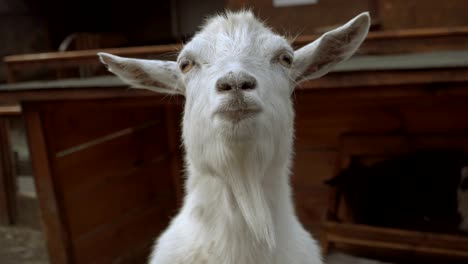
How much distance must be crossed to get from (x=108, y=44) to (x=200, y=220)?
4878 millimetres

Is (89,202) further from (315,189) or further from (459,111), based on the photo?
(459,111)

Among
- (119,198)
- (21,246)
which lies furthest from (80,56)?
(21,246)

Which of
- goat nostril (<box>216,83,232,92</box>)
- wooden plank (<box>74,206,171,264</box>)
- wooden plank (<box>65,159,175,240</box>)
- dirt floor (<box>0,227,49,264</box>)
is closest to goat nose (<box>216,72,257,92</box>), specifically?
goat nostril (<box>216,83,232,92</box>)

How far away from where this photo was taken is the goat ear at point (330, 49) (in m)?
2.26

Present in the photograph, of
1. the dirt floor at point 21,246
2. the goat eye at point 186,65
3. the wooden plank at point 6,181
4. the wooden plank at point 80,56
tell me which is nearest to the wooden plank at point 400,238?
the wooden plank at point 80,56

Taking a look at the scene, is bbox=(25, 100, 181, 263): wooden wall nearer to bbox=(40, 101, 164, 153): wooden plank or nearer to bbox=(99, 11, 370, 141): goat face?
bbox=(40, 101, 164, 153): wooden plank

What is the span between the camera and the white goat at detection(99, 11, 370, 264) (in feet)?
5.84

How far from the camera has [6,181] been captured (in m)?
5.78

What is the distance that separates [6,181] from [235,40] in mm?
4668

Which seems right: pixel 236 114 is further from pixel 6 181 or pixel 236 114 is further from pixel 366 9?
pixel 6 181

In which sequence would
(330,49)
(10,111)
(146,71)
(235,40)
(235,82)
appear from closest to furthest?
(235,82)
(235,40)
(330,49)
(146,71)
(10,111)

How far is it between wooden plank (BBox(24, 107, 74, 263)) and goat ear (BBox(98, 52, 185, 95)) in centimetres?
134

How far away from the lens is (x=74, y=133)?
12.8 ft

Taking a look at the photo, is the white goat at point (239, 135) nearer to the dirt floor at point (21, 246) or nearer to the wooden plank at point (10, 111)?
the wooden plank at point (10, 111)
